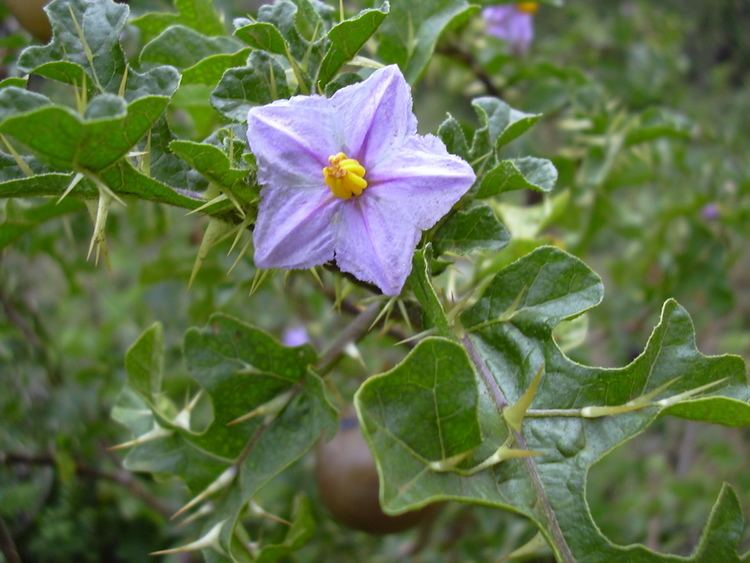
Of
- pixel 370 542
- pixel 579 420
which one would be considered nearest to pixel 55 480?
pixel 370 542

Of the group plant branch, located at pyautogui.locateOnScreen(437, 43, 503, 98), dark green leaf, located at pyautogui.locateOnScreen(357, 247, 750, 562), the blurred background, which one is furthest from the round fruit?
plant branch, located at pyautogui.locateOnScreen(437, 43, 503, 98)

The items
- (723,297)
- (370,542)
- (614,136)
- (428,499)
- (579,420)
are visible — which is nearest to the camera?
(428,499)

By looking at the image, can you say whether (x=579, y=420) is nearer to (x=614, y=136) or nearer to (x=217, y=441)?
(x=217, y=441)

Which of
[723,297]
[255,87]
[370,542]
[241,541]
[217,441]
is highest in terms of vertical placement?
[255,87]

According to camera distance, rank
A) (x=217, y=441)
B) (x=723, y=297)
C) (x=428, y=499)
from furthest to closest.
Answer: (x=723, y=297), (x=217, y=441), (x=428, y=499)

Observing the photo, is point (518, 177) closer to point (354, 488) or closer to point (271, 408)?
point (271, 408)

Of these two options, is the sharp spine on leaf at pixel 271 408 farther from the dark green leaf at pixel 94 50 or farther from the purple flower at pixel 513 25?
the purple flower at pixel 513 25

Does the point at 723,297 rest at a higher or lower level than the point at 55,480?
higher
